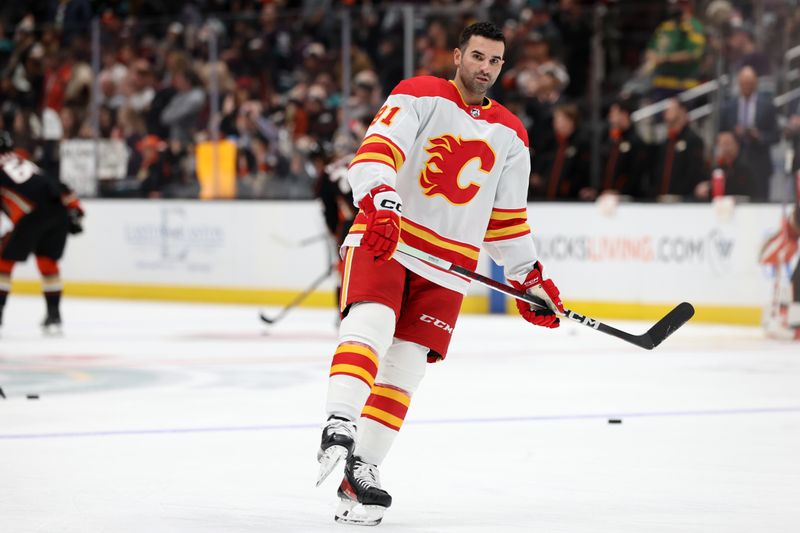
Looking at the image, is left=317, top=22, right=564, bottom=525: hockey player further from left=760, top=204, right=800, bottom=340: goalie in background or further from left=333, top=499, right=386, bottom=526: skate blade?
left=760, top=204, right=800, bottom=340: goalie in background

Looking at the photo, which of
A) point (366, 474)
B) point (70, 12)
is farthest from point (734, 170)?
point (70, 12)

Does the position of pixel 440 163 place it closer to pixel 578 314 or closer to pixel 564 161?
pixel 578 314

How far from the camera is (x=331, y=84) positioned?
11250 millimetres

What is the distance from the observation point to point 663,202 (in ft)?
32.5

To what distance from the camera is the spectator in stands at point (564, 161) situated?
10.3 metres

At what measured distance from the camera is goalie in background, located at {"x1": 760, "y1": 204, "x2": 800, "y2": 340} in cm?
859

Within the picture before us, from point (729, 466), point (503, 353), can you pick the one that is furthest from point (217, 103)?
point (729, 466)

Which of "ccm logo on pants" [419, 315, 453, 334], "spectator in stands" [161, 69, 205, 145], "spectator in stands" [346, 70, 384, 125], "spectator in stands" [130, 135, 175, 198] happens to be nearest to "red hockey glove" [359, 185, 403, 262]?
"ccm logo on pants" [419, 315, 453, 334]

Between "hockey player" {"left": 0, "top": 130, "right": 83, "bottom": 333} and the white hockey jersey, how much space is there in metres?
5.63

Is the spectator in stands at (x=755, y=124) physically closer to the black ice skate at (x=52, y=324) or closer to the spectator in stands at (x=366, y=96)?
the spectator in stands at (x=366, y=96)

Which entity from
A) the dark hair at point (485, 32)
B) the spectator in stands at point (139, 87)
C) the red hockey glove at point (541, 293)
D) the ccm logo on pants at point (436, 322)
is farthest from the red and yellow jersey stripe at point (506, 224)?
the spectator in stands at point (139, 87)

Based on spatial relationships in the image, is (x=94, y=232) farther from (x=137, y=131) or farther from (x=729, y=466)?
(x=729, y=466)

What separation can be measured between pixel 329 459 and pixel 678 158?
23.1 ft

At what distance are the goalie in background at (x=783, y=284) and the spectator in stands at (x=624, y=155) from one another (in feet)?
3.54
